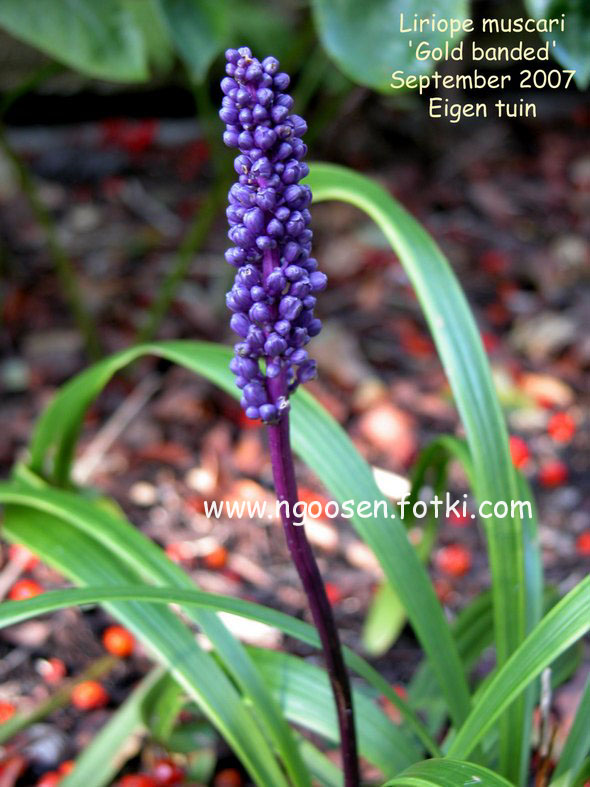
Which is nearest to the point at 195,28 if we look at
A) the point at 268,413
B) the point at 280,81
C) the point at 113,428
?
the point at 280,81

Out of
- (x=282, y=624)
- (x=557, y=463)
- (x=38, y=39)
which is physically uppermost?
(x=38, y=39)

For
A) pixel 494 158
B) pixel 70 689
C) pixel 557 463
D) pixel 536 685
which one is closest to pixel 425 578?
pixel 536 685

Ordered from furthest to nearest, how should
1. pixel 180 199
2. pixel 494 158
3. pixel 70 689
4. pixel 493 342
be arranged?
pixel 494 158
pixel 180 199
pixel 493 342
pixel 70 689

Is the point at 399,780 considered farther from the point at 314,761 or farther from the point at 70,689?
the point at 70,689

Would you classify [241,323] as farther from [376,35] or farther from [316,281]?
[376,35]

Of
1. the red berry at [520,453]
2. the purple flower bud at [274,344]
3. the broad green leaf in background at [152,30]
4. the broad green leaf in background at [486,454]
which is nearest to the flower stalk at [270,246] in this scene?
the purple flower bud at [274,344]

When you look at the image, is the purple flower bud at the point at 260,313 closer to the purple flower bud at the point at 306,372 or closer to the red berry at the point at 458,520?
the purple flower bud at the point at 306,372
